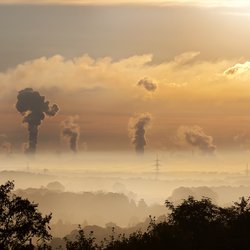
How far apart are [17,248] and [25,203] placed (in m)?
7.72

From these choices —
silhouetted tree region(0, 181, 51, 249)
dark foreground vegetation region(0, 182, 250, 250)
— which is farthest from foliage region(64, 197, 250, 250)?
silhouetted tree region(0, 181, 51, 249)

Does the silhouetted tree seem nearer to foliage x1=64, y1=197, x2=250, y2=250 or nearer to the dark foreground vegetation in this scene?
the dark foreground vegetation

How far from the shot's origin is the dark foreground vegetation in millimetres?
101438

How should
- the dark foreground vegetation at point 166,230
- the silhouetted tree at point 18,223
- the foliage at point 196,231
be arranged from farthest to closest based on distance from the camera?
1. the foliage at point 196,231
2. the dark foreground vegetation at point 166,230
3. the silhouetted tree at point 18,223

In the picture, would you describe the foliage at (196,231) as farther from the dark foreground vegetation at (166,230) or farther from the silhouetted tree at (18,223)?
the silhouetted tree at (18,223)

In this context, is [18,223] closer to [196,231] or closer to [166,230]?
[166,230]

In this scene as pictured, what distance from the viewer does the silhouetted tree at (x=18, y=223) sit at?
328 ft

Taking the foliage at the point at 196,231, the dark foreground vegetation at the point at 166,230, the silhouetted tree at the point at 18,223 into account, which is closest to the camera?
the silhouetted tree at the point at 18,223

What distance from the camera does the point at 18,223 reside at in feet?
334

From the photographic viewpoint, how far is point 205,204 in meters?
149

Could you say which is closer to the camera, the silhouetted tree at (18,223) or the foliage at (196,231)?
the silhouetted tree at (18,223)

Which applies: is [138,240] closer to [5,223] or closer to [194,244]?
[194,244]

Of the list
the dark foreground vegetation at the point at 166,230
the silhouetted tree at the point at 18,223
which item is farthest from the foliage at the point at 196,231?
the silhouetted tree at the point at 18,223

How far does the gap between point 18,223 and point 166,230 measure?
29.1 meters
